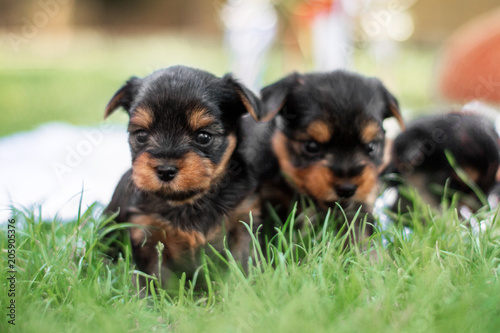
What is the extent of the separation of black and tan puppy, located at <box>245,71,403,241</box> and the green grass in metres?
0.28

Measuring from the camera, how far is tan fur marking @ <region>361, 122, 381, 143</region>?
9.29ft

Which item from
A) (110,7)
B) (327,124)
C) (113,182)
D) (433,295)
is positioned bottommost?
(113,182)

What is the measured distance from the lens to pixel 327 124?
9.18 ft

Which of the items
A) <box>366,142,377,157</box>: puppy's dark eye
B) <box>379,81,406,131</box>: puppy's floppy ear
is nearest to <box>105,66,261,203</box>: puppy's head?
<box>366,142,377,157</box>: puppy's dark eye

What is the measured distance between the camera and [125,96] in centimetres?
285

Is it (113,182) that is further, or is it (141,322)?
(113,182)

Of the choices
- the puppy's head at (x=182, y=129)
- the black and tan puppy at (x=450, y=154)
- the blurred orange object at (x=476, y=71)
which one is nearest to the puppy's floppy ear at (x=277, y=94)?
the puppy's head at (x=182, y=129)

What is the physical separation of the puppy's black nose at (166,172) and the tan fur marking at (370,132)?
43.8 inches

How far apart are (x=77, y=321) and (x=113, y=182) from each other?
8.70ft

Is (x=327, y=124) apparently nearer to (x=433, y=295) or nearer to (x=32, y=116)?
(x=433, y=295)

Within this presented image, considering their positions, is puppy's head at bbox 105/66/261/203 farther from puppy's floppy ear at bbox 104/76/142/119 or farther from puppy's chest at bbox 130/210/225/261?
puppy's chest at bbox 130/210/225/261

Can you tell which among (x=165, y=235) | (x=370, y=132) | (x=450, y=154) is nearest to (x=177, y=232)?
(x=165, y=235)

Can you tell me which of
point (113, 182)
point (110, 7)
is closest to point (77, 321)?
point (113, 182)

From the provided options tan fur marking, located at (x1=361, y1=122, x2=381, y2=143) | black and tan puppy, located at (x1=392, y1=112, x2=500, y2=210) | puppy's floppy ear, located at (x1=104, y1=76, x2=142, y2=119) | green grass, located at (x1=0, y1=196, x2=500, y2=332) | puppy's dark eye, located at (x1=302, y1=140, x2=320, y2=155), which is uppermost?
puppy's floppy ear, located at (x1=104, y1=76, x2=142, y2=119)
